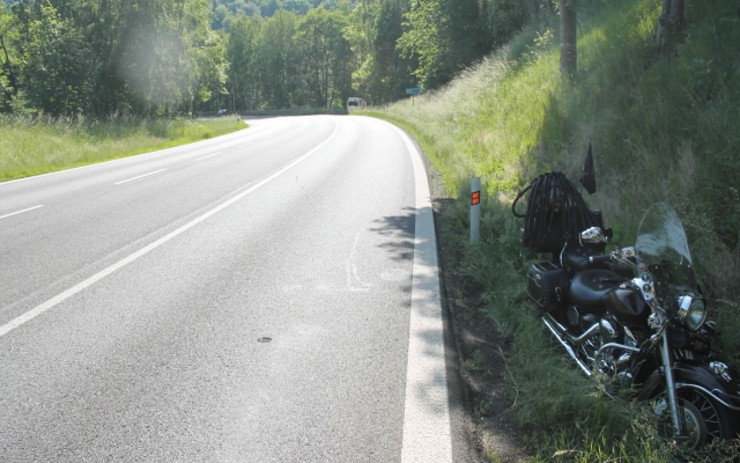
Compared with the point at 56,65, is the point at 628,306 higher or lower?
lower

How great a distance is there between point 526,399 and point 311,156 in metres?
15.2

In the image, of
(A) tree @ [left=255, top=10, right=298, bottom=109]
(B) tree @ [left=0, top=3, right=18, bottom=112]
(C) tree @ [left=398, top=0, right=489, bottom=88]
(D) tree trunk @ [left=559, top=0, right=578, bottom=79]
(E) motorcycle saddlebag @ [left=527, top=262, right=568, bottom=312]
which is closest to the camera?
(E) motorcycle saddlebag @ [left=527, top=262, right=568, bottom=312]

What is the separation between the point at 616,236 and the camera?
18.7ft

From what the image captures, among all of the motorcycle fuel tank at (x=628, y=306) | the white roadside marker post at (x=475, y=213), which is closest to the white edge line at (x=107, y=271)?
the white roadside marker post at (x=475, y=213)

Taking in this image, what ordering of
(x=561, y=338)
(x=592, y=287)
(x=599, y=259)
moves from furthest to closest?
(x=561, y=338), (x=599, y=259), (x=592, y=287)

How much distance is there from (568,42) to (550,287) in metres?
10.2

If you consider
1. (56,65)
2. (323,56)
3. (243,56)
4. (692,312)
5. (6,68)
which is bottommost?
(692,312)

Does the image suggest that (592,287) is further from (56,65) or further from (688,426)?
(56,65)

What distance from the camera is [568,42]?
40.8ft

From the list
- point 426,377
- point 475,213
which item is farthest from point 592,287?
point 475,213

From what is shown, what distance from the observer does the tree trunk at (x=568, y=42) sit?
39.9ft

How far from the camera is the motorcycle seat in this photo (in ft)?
11.8

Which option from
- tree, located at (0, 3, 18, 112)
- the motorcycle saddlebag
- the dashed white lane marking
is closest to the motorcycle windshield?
the motorcycle saddlebag

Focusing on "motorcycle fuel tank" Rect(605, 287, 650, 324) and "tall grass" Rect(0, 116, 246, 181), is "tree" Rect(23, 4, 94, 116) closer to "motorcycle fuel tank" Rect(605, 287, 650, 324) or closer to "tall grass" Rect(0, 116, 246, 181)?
"tall grass" Rect(0, 116, 246, 181)
